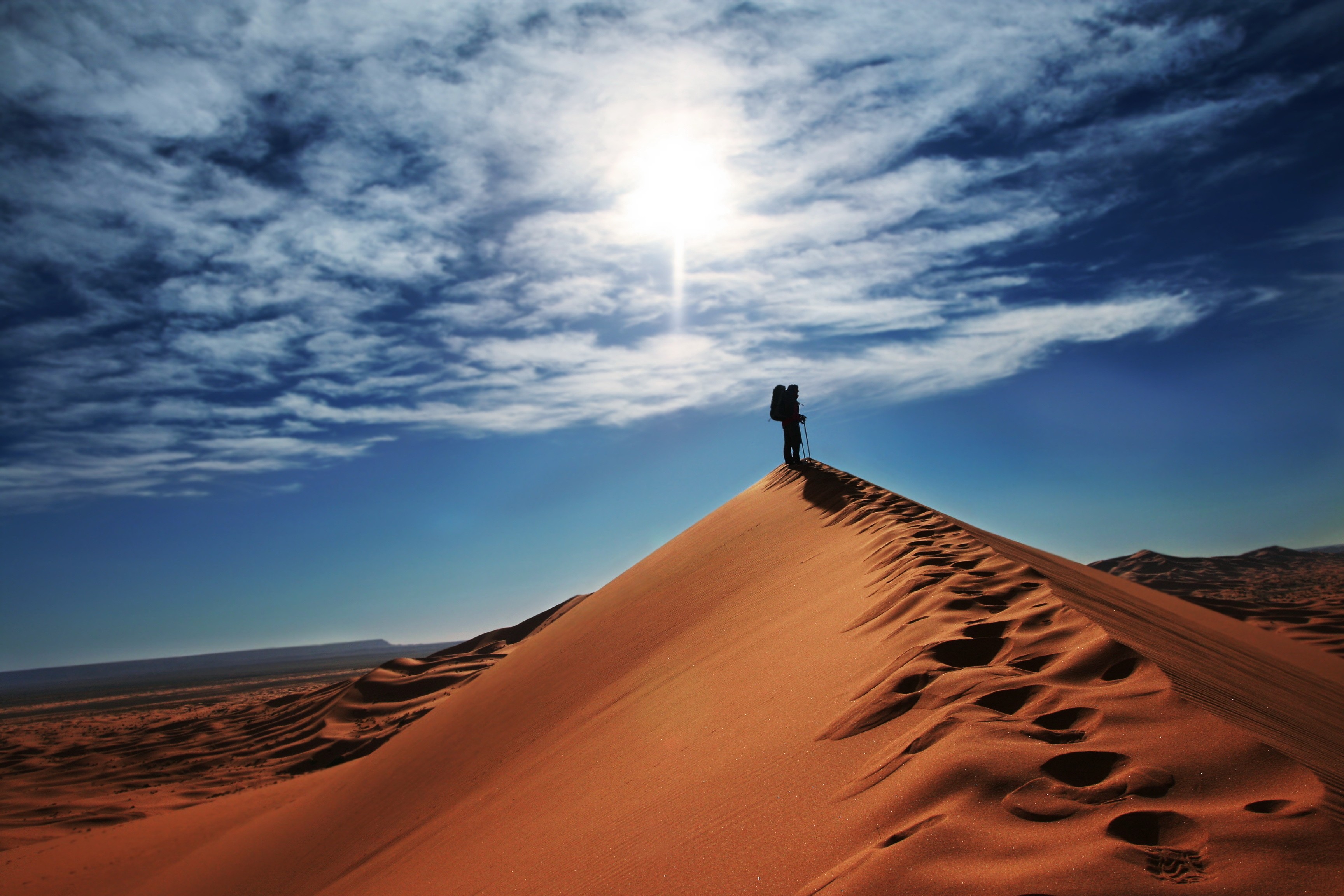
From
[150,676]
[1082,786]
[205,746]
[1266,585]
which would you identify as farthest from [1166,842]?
[150,676]

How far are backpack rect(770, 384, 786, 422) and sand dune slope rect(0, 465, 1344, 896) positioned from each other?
3781 mm

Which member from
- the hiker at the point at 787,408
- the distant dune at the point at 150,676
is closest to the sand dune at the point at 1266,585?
the hiker at the point at 787,408

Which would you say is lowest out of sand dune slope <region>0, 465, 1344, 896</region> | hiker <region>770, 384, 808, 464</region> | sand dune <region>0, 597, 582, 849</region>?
sand dune <region>0, 597, 582, 849</region>

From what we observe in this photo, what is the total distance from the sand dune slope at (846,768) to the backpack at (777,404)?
378 centimetres

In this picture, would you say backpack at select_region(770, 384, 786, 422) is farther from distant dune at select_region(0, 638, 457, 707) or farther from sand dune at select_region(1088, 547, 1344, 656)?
distant dune at select_region(0, 638, 457, 707)

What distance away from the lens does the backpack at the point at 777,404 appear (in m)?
10.7

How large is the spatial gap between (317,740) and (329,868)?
40.7ft

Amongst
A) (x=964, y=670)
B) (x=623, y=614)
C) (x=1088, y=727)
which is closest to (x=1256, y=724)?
(x=1088, y=727)

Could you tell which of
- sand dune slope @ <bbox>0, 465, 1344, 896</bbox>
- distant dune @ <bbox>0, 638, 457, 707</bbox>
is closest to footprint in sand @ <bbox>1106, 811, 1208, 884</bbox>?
sand dune slope @ <bbox>0, 465, 1344, 896</bbox>

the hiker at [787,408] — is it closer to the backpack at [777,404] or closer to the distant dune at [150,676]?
the backpack at [777,404]

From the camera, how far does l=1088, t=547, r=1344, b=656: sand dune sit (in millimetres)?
14883

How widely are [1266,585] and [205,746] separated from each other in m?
43.5

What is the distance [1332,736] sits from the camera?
2568mm

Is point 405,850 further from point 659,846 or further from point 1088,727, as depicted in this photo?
point 1088,727
